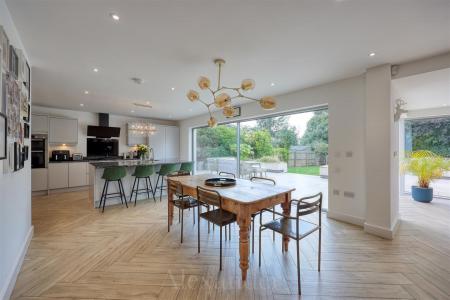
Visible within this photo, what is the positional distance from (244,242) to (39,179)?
6.13 meters

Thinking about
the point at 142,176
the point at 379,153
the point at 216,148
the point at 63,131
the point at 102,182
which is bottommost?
the point at 102,182

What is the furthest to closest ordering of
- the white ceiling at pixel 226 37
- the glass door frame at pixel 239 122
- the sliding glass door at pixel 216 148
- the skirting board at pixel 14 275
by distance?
the sliding glass door at pixel 216 148
the glass door frame at pixel 239 122
the white ceiling at pixel 226 37
the skirting board at pixel 14 275

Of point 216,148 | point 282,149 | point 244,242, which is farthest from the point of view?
point 216,148

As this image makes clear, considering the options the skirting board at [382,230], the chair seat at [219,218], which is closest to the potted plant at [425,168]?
the skirting board at [382,230]

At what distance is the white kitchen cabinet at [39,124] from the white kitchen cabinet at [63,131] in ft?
0.35

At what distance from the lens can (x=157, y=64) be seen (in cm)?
302

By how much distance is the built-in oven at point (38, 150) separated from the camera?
17.5ft

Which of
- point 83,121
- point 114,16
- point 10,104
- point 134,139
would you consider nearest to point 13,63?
point 10,104

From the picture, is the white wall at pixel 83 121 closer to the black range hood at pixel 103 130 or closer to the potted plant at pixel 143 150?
the black range hood at pixel 103 130

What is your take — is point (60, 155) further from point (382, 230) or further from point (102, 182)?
point (382, 230)

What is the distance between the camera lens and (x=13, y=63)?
1.96 m

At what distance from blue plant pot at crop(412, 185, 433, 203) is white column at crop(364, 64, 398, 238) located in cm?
248

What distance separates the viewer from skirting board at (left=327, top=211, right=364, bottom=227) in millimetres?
3420

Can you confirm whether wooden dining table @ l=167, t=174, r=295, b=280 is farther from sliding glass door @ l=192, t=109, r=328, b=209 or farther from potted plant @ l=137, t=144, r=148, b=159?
potted plant @ l=137, t=144, r=148, b=159
